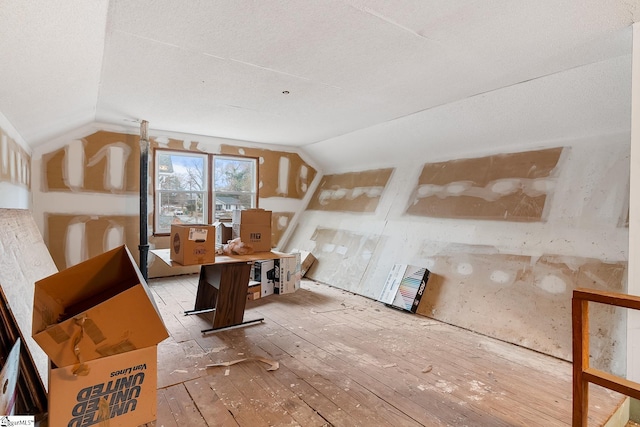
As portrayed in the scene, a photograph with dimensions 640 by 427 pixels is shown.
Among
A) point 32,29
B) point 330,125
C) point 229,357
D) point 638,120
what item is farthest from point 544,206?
point 32,29

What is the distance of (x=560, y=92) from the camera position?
2.98 meters

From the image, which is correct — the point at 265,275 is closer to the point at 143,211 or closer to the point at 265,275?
the point at 265,275

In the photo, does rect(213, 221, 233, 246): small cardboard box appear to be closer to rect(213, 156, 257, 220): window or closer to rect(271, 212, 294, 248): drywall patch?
rect(213, 156, 257, 220): window

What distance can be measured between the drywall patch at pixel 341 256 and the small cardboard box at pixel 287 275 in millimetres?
646

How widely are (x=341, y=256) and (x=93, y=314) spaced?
3889 millimetres

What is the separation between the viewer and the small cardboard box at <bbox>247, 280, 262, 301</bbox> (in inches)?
161

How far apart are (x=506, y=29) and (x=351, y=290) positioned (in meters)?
3.32

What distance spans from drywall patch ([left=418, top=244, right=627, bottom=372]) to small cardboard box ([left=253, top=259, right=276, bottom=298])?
6.02ft

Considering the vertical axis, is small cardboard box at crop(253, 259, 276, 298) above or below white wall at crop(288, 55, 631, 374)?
below

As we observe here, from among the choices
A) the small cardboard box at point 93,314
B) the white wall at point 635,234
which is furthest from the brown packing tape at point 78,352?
the white wall at point 635,234

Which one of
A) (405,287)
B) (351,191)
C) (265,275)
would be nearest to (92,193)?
(265,275)

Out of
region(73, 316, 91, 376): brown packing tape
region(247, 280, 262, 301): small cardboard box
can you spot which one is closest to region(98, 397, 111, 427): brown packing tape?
region(73, 316, 91, 376): brown packing tape

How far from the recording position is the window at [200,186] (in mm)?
5145

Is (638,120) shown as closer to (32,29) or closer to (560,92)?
(560,92)
